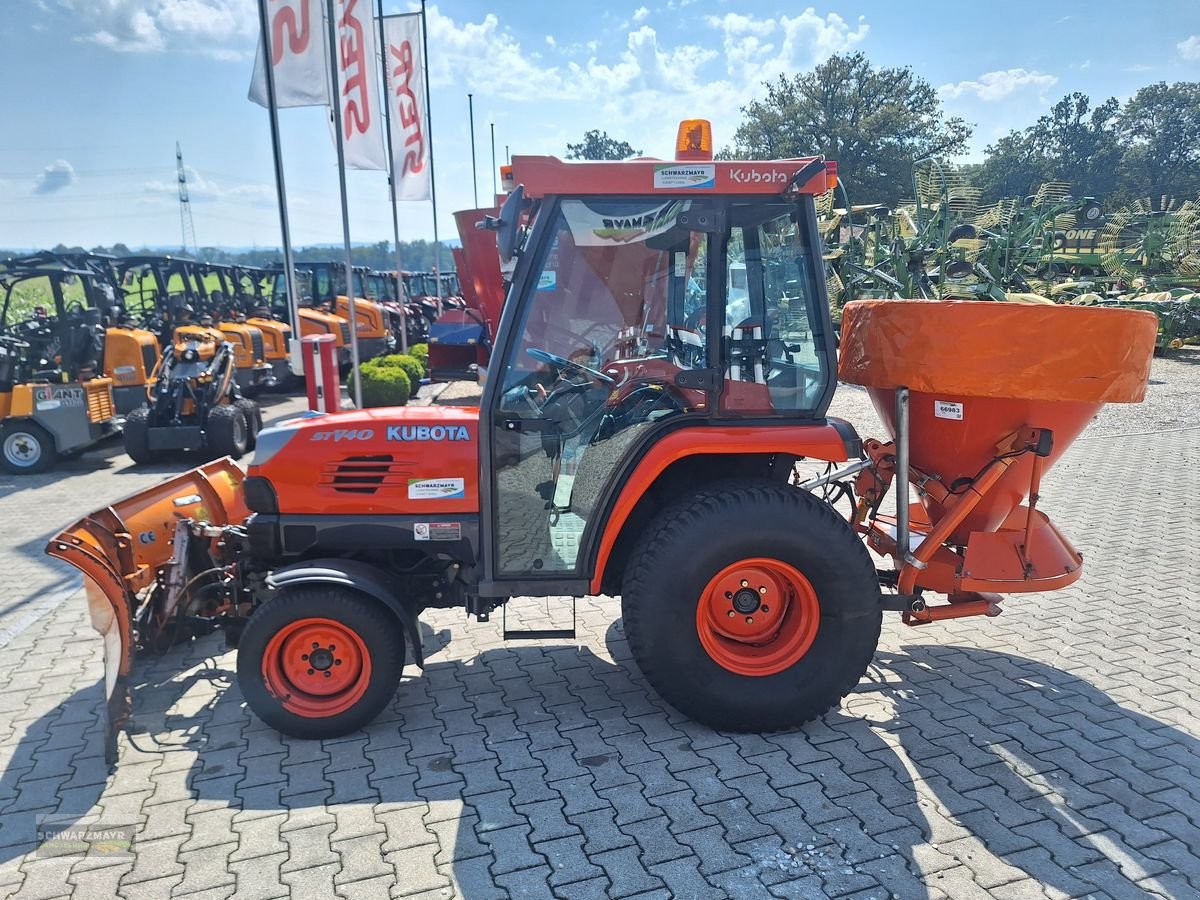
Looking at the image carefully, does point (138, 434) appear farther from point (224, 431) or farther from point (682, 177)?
point (682, 177)

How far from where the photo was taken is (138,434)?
340 inches

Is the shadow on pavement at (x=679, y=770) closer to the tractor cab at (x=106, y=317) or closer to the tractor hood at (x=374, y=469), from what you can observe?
the tractor hood at (x=374, y=469)

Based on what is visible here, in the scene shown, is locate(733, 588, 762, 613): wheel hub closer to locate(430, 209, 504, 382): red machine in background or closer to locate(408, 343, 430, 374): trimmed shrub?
locate(430, 209, 504, 382): red machine in background

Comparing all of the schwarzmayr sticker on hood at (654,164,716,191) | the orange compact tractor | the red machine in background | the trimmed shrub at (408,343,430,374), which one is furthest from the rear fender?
the trimmed shrub at (408,343,430,374)

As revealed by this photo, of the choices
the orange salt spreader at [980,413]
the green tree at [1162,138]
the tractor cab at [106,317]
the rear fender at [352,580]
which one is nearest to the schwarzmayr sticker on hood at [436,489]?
the rear fender at [352,580]

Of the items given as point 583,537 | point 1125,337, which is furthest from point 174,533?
point 1125,337

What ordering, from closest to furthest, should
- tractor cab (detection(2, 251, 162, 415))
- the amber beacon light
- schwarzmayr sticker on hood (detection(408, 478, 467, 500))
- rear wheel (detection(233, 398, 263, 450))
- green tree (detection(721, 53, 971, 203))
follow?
1. schwarzmayr sticker on hood (detection(408, 478, 467, 500))
2. the amber beacon light
3. tractor cab (detection(2, 251, 162, 415))
4. rear wheel (detection(233, 398, 263, 450))
5. green tree (detection(721, 53, 971, 203))

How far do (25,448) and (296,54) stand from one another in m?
5.17

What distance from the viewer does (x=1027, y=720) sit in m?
3.38

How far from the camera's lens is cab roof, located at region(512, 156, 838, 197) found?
119 inches

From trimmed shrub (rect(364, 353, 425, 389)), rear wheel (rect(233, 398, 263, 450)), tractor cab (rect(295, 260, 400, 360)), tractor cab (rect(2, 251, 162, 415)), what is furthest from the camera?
tractor cab (rect(295, 260, 400, 360))

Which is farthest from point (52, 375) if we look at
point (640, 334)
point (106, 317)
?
point (640, 334)

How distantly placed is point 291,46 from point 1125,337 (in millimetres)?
7857

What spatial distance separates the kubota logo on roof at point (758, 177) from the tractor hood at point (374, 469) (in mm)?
1479
